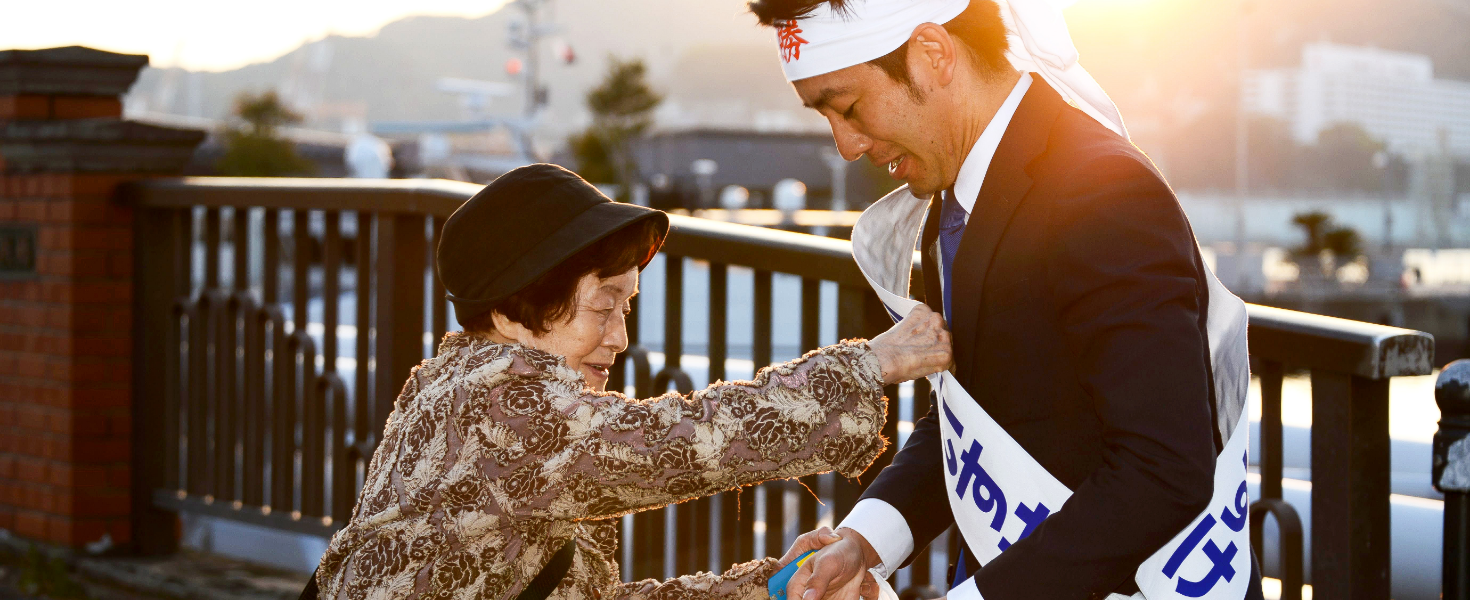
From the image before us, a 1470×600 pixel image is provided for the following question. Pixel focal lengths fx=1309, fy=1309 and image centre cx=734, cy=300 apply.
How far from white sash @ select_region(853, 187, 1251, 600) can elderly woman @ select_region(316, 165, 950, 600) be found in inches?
4.1

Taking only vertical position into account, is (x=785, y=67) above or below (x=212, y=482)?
above

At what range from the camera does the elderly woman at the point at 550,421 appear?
5.52 ft

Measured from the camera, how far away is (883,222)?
6.33ft

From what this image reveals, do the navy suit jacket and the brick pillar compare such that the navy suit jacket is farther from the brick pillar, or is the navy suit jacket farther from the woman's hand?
the brick pillar

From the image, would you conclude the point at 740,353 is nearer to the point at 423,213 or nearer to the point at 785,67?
the point at 423,213

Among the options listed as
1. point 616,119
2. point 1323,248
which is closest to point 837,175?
point 616,119

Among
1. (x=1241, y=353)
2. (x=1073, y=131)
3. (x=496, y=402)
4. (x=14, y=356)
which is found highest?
(x=1073, y=131)

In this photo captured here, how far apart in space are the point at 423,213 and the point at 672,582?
177 centimetres

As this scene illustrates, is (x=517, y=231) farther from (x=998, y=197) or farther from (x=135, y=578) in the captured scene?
(x=135, y=578)

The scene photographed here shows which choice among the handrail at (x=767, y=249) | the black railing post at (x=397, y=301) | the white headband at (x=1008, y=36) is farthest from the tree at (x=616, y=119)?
the white headband at (x=1008, y=36)

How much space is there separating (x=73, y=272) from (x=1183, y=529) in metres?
4.01

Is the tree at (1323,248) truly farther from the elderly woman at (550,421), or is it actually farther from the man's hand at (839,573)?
the elderly woman at (550,421)

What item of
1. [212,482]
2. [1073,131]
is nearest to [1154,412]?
[1073,131]

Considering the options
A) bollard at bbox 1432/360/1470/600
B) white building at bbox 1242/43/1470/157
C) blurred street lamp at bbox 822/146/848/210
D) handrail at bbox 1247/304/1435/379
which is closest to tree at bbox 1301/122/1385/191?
white building at bbox 1242/43/1470/157
